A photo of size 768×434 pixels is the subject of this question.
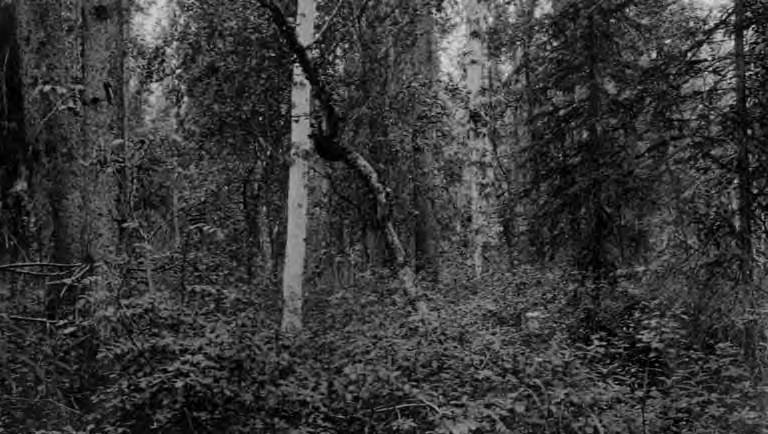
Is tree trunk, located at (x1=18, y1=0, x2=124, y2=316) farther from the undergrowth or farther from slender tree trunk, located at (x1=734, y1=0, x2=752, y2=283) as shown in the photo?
slender tree trunk, located at (x1=734, y1=0, x2=752, y2=283)

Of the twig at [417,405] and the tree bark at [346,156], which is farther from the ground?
the tree bark at [346,156]

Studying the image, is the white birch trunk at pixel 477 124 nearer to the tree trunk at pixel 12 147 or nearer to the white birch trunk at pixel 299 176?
the white birch trunk at pixel 299 176

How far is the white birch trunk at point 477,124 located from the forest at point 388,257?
59 millimetres

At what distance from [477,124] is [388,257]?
411 cm

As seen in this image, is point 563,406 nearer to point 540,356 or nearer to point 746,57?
point 540,356

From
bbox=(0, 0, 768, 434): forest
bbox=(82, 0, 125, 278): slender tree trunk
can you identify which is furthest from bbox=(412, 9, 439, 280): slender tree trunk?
bbox=(82, 0, 125, 278): slender tree trunk

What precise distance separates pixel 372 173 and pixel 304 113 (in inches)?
88.2

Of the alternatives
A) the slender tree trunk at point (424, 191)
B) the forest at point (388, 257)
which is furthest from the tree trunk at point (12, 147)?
the slender tree trunk at point (424, 191)

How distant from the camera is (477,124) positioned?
13.6 meters

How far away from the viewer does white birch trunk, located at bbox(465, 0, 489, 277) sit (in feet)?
44.5

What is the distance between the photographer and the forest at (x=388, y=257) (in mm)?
6469

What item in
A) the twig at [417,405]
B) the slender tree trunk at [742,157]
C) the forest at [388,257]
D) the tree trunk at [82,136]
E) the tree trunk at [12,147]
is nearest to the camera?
the tree trunk at [12,147]

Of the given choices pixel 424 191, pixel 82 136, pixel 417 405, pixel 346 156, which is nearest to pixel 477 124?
pixel 346 156

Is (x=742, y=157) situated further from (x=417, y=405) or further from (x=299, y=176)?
(x=299, y=176)
